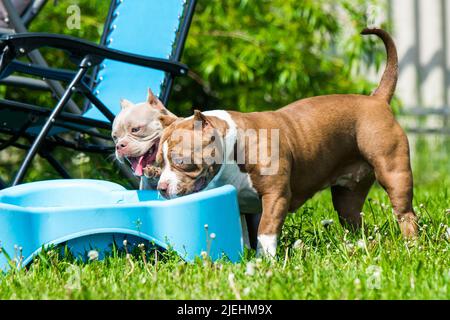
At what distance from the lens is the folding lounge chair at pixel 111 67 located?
11.1 ft

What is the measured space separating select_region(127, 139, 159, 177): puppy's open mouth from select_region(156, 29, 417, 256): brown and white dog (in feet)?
0.66

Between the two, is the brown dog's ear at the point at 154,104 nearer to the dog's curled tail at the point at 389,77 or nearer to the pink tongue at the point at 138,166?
the pink tongue at the point at 138,166

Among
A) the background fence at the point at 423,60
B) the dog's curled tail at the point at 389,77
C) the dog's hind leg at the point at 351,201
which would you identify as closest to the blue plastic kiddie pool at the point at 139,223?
the dog's hind leg at the point at 351,201

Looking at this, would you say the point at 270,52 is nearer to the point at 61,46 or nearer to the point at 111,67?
the point at 111,67

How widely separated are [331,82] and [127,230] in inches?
140

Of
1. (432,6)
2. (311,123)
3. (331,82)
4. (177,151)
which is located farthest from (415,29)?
(177,151)

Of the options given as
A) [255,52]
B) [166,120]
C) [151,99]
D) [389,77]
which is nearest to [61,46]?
[151,99]

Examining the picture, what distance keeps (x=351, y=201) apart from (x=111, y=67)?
1.37 meters

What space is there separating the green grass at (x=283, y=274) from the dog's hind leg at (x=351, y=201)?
0.23 metres

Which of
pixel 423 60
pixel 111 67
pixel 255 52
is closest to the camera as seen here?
pixel 111 67

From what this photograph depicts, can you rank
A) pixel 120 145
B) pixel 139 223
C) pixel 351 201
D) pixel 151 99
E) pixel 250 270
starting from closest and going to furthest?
pixel 250 270 → pixel 139 223 → pixel 120 145 → pixel 151 99 → pixel 351 201

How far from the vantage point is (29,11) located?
4.50 m

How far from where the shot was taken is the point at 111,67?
405 cm

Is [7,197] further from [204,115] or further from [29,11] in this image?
[29,11]
